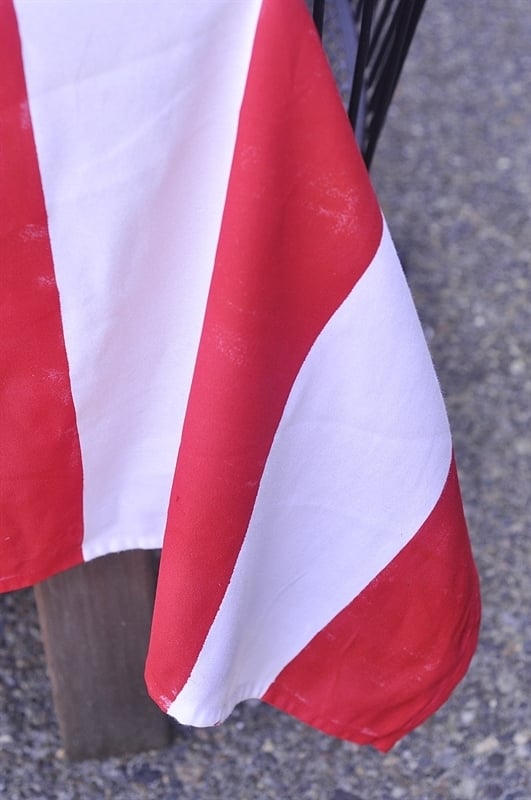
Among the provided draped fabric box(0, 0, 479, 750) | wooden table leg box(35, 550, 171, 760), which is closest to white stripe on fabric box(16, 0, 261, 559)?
draped fabric box(0, 0, 479, 750)

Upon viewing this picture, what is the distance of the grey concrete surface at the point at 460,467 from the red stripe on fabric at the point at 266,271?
58cm

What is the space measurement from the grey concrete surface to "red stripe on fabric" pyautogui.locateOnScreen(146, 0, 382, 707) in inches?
23.0

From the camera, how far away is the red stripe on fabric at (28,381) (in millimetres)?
594

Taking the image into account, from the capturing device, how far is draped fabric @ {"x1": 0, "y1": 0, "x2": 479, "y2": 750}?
0.59 m

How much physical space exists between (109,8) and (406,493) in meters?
0.41

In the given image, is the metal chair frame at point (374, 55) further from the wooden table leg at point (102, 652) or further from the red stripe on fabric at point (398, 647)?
the wooden table leg at point (102, 652)

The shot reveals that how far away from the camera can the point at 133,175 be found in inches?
24.5

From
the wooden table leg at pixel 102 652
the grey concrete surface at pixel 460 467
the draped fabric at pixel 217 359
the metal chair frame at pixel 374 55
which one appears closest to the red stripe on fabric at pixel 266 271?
the draped fabric at pixel 217 359

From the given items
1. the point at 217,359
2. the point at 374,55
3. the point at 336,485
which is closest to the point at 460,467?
the point at 374,55

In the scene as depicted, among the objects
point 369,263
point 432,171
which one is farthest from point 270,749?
point 432,171

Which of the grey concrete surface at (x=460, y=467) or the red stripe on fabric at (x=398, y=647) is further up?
the red stripe on fabric at (x=398, y=647)

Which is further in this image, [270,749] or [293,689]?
[270,749]

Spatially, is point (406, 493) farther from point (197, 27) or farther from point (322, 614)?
point (197, 27)

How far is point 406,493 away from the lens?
74 centimetres
